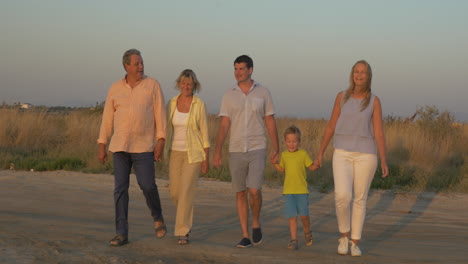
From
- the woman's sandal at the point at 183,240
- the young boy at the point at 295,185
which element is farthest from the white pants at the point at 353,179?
the woman's sandal at the point at 183,240

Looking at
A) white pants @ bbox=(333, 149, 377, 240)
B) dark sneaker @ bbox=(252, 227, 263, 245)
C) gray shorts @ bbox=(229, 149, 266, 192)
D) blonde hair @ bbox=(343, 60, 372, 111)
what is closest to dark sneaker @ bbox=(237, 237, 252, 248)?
dark sneaker @ bbox=(252, 227, 263, 245)

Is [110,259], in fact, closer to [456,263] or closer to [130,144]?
[130,144]

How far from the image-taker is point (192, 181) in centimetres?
749

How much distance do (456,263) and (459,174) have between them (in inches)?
329

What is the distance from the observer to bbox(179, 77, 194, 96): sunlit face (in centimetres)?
750

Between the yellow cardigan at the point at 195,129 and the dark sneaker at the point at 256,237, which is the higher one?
the yellow cardigan at the point at 195,129

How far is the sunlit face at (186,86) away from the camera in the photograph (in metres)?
7.50

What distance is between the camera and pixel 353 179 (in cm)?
707

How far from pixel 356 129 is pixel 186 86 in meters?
1.91

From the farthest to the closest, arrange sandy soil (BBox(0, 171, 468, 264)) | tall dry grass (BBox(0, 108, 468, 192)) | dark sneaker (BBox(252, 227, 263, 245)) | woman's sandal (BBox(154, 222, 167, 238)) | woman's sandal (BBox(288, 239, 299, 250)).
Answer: tall dry grass (BBox(0, 108, 468, 192)), woman's sandal (BBox(154, 222, 167, 238)), dark sneaker (BBox(252, 227, 263, 245)), woman's sandal (BBox(288, 239, 299, 250)), sandy soil (BBox(0, 171, 468, 264))

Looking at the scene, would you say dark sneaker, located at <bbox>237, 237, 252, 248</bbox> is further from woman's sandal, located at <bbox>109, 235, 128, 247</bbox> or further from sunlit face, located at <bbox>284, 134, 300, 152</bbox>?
woman's sandal, located at <bbox>109, 235, 128, 247</bbox>

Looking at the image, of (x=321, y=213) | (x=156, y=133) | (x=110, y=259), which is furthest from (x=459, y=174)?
(x=110, y=259)

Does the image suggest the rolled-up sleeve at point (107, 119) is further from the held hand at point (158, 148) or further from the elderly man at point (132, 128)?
the held hand at point (158, 148)

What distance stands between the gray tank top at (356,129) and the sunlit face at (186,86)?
1676mm
